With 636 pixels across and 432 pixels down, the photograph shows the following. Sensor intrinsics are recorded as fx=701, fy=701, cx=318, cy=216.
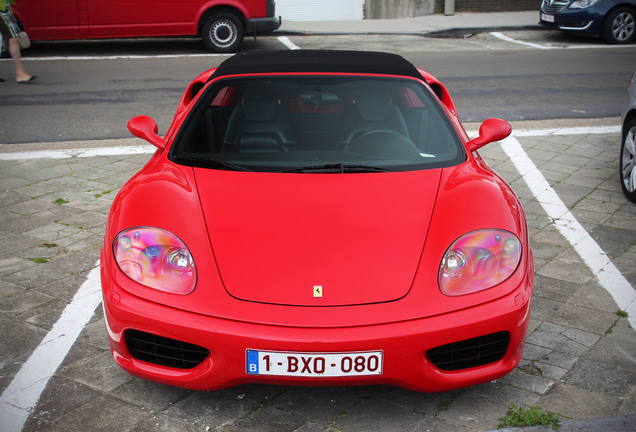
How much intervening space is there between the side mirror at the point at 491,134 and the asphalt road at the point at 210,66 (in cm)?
459

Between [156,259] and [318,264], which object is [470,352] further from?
[156,259]

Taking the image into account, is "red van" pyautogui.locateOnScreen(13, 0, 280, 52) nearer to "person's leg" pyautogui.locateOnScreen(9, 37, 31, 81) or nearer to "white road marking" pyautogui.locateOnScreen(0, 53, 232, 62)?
"white road marking" pyautogui.locateOnScreen(0, 53, 232, 62)

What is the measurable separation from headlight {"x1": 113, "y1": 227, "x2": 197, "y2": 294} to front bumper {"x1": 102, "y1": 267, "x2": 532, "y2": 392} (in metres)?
Answer: 0.10

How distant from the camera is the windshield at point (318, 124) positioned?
3.60 m

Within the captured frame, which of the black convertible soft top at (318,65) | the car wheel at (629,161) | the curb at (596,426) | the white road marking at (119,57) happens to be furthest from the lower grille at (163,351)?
the white road marking at (119,57)

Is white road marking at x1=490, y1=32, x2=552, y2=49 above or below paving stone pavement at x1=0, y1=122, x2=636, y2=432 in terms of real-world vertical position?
below

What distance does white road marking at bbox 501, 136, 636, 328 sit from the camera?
4082 mm

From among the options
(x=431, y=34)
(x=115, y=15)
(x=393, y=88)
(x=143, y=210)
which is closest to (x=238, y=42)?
(x=115, y=15)

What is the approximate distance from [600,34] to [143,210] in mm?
14120

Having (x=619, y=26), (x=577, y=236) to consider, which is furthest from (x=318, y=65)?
(x=619, y=26)

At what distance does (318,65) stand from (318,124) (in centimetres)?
34

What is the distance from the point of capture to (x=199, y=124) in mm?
3809

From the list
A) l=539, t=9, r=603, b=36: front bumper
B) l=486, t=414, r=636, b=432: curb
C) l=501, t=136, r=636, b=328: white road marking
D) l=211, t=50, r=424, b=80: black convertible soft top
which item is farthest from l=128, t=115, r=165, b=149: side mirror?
l=539, t=9, r=603, b=36: front bumper

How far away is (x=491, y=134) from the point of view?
3861 millimetres
